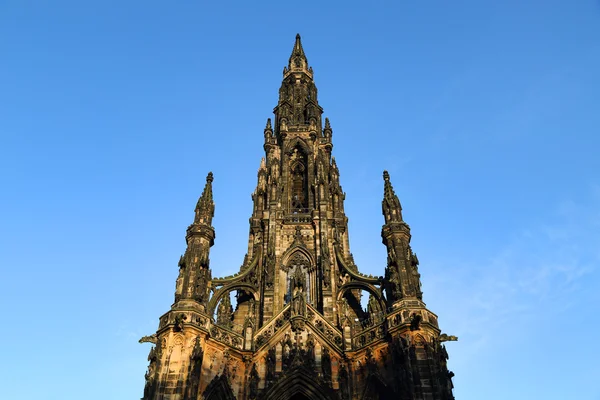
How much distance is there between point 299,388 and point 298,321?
8.23 ft

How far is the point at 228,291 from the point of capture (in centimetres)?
2148

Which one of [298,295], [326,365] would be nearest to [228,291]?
[298,295]

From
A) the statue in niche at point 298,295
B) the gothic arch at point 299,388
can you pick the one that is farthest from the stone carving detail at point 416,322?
the statue in niche at point 298,295

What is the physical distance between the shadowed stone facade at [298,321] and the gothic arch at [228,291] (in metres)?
0.04

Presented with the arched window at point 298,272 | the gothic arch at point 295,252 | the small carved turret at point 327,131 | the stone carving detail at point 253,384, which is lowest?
the stone carving detail at point 253,384

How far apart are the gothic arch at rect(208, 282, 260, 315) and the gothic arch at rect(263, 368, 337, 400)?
3.92 metres

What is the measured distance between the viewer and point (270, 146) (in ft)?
98.3

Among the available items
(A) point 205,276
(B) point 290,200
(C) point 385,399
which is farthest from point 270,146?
(C) point 385,399

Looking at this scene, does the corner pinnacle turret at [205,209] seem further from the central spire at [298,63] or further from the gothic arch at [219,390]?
the central spire at [298,63]

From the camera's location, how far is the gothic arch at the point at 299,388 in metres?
17.4

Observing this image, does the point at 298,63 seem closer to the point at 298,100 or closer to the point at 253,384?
the point at 298,100

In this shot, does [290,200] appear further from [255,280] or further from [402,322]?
[402,322]

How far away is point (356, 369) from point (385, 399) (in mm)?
1530

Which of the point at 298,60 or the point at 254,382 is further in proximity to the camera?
the point at 298,60
